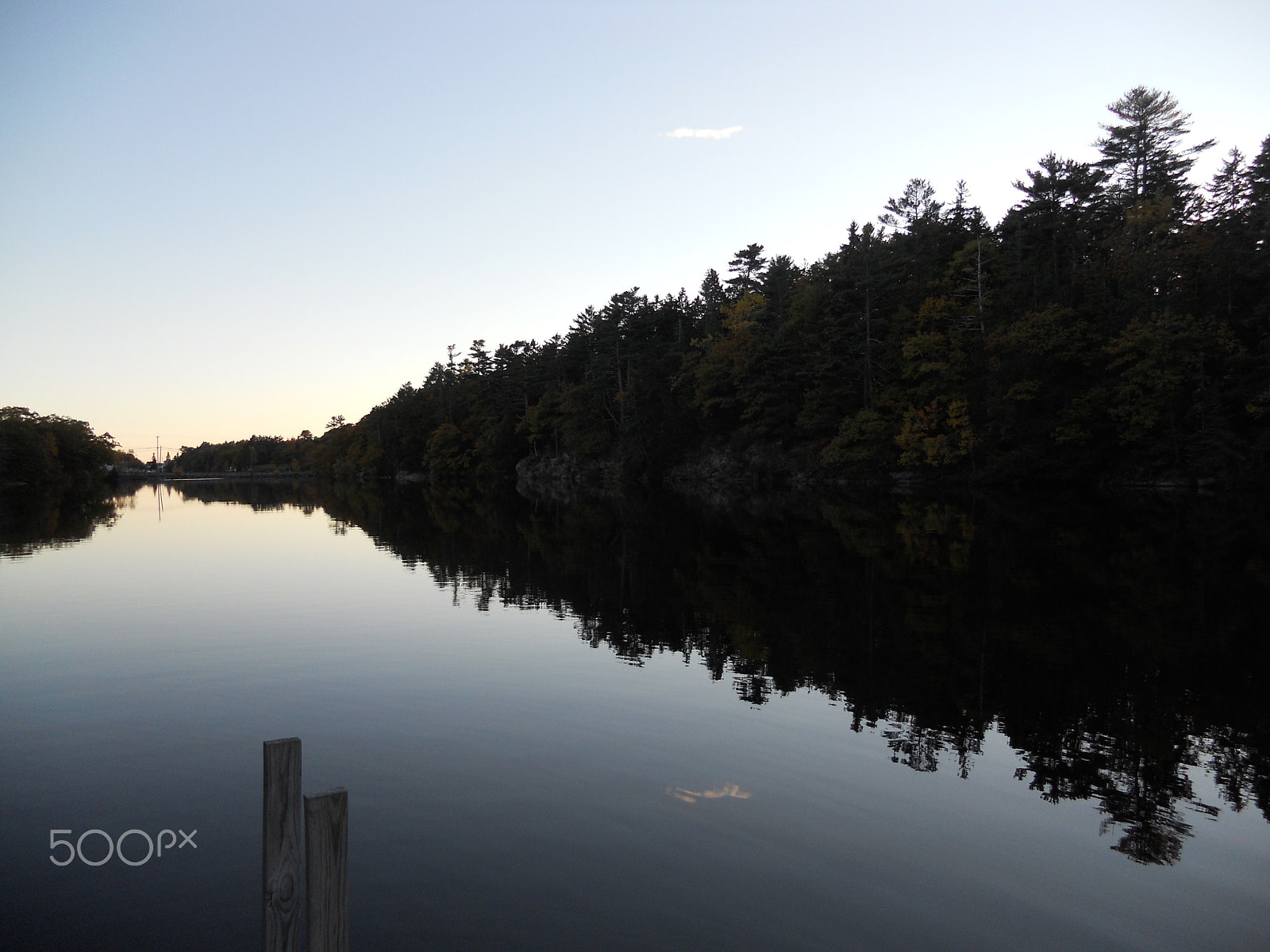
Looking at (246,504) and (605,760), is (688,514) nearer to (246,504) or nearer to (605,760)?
(605,760)

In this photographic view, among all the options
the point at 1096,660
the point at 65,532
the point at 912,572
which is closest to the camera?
the point at 1096,660

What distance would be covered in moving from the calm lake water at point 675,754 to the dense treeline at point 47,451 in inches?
3964

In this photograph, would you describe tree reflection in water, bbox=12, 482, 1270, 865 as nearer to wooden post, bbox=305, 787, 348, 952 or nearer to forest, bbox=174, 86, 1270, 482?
wooden post, bbox=305, 787, 348, 952

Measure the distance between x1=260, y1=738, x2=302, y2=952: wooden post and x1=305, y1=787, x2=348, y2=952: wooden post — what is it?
5.2 inches

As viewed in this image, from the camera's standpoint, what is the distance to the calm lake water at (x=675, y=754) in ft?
17.7

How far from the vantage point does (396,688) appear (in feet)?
35.0

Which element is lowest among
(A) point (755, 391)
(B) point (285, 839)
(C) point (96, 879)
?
(C) point (96, 879)

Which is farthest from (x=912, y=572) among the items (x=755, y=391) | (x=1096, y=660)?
(x=755, y=391)

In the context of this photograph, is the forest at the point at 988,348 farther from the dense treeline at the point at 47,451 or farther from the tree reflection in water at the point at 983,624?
the dense treeline at the point at 47,451

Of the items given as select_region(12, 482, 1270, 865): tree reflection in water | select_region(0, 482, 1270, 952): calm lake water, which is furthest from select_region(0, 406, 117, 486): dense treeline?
select_region(0, 482, 1270, 952): calm lake water

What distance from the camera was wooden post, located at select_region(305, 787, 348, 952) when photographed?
3346mm

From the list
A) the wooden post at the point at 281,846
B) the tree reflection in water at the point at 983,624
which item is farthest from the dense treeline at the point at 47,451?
the wooden post at the point at 281,846

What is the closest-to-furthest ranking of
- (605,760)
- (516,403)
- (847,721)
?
1. (605,760)
2. (847,721)
3. (516,403)

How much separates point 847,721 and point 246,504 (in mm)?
60707
